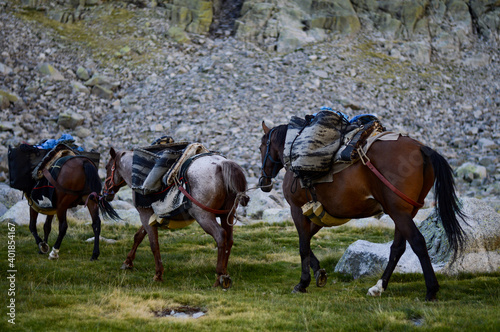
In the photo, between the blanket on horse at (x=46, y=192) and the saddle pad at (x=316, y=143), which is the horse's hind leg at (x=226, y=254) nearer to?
the saddle pad at (x=316, y=143)

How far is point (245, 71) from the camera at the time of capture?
31797mm

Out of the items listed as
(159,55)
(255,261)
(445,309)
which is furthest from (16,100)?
(445,309)

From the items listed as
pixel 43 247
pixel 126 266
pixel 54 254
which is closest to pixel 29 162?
pixel 43 247

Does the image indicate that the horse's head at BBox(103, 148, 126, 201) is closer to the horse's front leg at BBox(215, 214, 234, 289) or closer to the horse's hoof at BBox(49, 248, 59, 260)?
the horse's hoof at BBox(49, 248, 59, 260)

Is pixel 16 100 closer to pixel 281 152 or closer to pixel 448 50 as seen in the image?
pixel 281 152

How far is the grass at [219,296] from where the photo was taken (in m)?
5.05

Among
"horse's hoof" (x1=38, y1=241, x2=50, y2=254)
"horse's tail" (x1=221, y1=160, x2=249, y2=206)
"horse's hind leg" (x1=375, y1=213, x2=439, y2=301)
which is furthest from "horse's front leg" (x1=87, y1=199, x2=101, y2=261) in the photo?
"horse's hind leg" (x1=375, y1=213, x2=439, y2=301)

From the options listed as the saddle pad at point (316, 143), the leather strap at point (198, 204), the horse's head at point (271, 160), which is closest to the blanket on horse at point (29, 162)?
the leather strap at point (198, 204)

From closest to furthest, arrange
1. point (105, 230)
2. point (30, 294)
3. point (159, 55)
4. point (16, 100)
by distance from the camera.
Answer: point (30, 294) → point (105, 230) → point (16, 100) → point (159, 55)

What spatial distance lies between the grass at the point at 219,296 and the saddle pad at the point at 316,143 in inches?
76.6

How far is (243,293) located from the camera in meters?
7.11

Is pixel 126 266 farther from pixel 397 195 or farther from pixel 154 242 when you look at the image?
pixel 397 195

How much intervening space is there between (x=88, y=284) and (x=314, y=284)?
12.6 feet

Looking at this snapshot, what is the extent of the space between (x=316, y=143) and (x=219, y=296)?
2.66 metres
